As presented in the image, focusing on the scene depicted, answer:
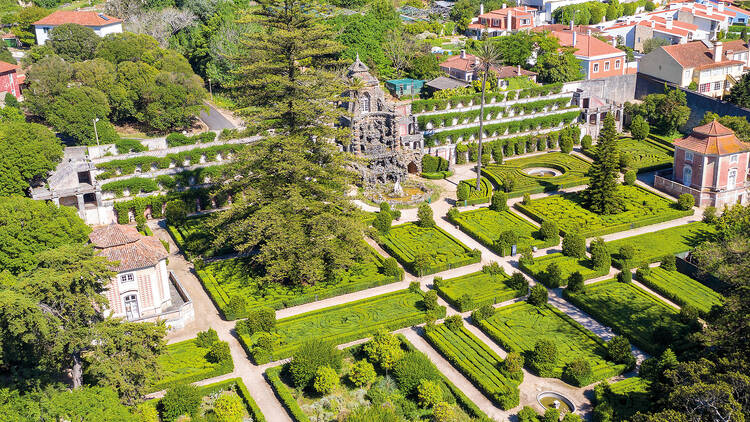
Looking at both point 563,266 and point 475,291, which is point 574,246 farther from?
point 475,291

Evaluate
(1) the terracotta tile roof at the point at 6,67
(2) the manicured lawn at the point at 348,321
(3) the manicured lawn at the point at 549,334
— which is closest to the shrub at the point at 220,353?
(2) the manicured lawn at the point at 348,321

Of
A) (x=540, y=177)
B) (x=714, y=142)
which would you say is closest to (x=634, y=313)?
(x=714, y=142)

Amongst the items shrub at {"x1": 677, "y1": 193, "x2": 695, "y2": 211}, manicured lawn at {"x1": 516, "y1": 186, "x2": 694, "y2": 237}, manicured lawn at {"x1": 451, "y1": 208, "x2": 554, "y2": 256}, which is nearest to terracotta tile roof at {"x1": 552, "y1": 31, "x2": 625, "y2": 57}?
manicured lawn at {"x1": 516, "y1": 186, "x2": 694, "y2": 237}

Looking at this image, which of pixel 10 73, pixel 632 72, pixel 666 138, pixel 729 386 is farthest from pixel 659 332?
pixel 10 73

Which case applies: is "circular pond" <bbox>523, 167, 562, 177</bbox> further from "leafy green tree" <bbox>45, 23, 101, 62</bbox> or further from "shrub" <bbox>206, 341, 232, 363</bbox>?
"leafy green tree" <bbox>45, 23, 101, 62</bbox>

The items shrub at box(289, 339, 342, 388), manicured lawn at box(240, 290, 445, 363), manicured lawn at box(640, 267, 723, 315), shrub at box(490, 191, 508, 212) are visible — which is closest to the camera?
shrub at box(289, 339, 342, 388)

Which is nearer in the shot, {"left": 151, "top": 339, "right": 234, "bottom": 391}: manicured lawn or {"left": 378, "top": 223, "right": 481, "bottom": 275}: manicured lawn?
{"left": 151, "top": 339, "right": 234, "bottom": 391}: manicured lawn
